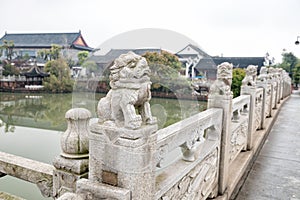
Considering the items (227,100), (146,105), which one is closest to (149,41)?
(227,100)

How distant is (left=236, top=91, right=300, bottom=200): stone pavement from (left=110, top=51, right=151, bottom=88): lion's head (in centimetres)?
209

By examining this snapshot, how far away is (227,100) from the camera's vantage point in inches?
101

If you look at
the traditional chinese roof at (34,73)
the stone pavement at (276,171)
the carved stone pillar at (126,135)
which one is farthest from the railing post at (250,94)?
the traditional chinese roof at (34,73)

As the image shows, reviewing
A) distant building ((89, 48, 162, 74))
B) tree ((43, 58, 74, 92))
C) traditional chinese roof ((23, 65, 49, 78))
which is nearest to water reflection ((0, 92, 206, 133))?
tree ((43, 58, 74, 92))

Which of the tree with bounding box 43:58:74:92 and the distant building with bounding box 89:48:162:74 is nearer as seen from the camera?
the distant building with bounding box 89:48:162:74

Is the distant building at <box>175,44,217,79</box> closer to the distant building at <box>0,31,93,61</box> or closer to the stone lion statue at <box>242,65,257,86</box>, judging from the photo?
the stone lion statue at <box>242,65,257,86</box>

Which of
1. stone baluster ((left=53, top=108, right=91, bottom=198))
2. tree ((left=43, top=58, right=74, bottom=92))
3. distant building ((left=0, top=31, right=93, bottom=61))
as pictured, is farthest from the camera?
distant building ((left=0, top=31, right=93, bottom=61))

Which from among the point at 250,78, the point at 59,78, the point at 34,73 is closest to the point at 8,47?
the point at 34,73

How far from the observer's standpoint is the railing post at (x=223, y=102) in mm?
2549

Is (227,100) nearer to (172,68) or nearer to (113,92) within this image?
(113,92)

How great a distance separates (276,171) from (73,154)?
2.78 meters

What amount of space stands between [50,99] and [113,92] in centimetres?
2181

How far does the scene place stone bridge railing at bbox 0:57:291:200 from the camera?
1210 mm

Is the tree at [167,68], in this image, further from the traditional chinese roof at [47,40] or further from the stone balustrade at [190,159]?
the traditional chinese roof at [47,40]
